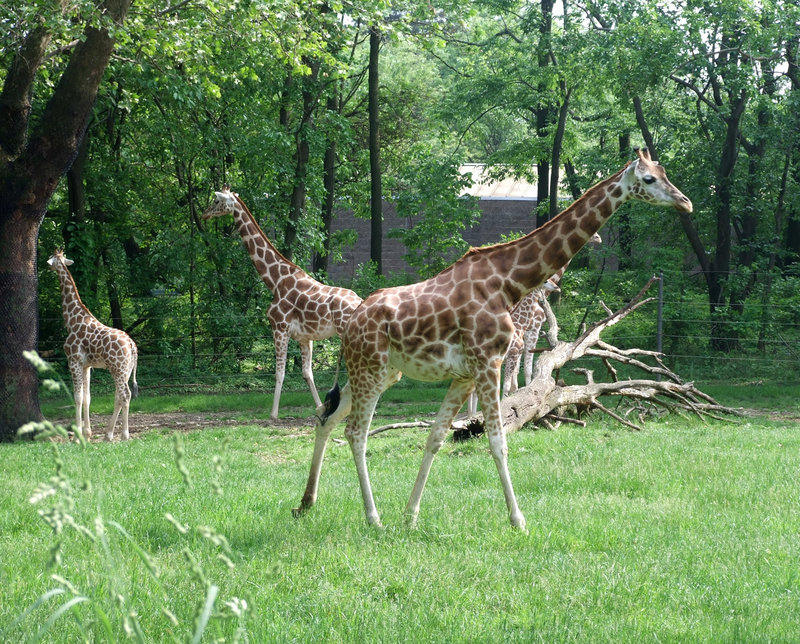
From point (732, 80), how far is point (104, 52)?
13576mm

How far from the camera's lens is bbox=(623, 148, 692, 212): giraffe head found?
6727 millimetres

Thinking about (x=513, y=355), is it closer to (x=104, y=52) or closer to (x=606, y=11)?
(x=104, y=52)

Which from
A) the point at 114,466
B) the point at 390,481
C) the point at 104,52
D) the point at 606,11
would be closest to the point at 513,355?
the point at 390,481

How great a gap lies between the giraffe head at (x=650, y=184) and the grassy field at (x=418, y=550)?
99.9 inches

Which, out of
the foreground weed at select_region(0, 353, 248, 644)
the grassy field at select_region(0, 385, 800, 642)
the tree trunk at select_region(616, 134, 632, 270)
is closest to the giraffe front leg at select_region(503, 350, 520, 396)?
the grassy field at select_region(0, 385, 800, 642)

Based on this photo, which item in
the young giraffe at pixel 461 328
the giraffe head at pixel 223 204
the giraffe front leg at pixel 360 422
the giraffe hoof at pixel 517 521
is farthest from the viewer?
the giraffe head at pixel 223 204

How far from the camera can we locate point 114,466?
31.4ft

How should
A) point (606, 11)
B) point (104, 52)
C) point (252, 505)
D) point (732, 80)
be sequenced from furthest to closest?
1. point (606, 11)
2. point (732, 80)
3. point (104, 52)
4. point (252, 505)

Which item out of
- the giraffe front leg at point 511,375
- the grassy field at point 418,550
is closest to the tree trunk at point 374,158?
the giraffe front leg at point 511,375

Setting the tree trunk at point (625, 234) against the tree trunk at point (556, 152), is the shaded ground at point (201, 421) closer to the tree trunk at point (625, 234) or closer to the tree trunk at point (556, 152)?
the tree trunk at point (625, 234)

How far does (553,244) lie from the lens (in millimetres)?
6793

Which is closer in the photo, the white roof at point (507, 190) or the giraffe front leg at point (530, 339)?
the giraffe front leg at point (530, 339)

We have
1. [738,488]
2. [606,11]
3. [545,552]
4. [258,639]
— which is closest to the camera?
[258,639]

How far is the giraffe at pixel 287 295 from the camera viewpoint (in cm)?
1444
